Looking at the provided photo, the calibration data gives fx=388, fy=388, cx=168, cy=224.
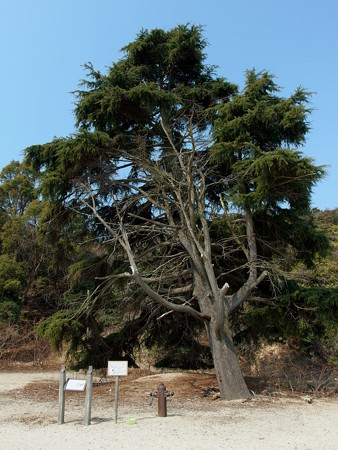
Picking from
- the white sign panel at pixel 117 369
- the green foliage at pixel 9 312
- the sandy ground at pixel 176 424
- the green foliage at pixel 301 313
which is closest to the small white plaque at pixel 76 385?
the white sign panel at pixel 117 369

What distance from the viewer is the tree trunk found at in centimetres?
941

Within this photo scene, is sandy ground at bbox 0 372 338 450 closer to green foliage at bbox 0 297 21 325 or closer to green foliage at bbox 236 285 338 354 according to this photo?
green foliage at bbox 236 285 338 354

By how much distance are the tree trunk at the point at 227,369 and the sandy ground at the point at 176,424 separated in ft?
1.04

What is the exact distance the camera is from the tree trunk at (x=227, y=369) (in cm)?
941

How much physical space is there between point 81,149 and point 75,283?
462 centimetres

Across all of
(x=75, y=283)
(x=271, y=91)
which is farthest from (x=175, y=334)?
(x=271, y=91)

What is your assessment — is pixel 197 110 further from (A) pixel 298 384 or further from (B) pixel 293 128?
(A) pixel 298 384

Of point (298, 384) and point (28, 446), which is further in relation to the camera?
point (298, 384)

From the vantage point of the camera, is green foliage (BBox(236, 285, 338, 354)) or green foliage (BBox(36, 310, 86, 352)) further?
green foliage (BBox(36, 310, 86, 352))

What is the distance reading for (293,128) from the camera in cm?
1098

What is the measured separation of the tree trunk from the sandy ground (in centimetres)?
32

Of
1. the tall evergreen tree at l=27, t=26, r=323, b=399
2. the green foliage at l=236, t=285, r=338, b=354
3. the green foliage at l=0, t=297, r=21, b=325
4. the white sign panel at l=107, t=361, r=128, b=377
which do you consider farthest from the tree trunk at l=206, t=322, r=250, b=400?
the green foliage at l=0, t=297, r=21, b=325

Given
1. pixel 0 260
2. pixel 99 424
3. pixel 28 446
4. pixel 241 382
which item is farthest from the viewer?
pixel 0 260

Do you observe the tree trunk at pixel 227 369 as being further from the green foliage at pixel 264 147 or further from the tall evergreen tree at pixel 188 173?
the green foliage at pixel 264 147
